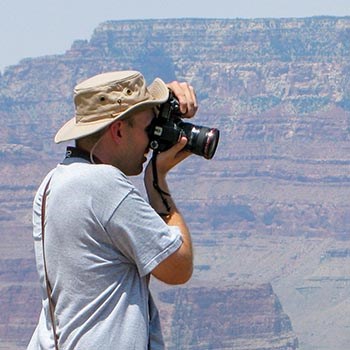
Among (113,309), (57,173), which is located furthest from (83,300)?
(57,173)

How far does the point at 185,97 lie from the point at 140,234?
2.22ft

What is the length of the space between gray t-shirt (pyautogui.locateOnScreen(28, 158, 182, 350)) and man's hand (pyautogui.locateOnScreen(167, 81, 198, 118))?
46 cm

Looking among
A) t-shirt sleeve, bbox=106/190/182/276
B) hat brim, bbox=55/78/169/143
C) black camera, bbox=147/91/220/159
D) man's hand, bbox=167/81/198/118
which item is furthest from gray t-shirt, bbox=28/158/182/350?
man's hand, bbox=167/81/198/118

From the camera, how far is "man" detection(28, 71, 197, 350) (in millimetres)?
6109

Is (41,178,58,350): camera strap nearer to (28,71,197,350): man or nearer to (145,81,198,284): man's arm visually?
(28,71,197,350): man

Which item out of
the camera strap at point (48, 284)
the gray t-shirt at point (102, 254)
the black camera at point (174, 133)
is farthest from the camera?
the black camera at point (174, 133)

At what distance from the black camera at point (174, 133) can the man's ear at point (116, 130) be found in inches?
5.2

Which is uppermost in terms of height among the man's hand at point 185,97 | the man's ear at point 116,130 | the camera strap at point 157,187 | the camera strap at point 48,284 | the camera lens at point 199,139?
the man's hand at point 185,97

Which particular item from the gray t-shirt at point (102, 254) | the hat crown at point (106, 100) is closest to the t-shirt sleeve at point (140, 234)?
the gray t-shirt at point (102, 254)

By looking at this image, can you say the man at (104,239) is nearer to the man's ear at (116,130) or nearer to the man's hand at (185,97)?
the man's ear at (116,130)

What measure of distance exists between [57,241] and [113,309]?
34cm

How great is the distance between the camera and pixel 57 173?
6.29m

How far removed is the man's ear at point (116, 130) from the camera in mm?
6262

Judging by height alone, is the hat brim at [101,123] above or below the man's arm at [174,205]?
above
